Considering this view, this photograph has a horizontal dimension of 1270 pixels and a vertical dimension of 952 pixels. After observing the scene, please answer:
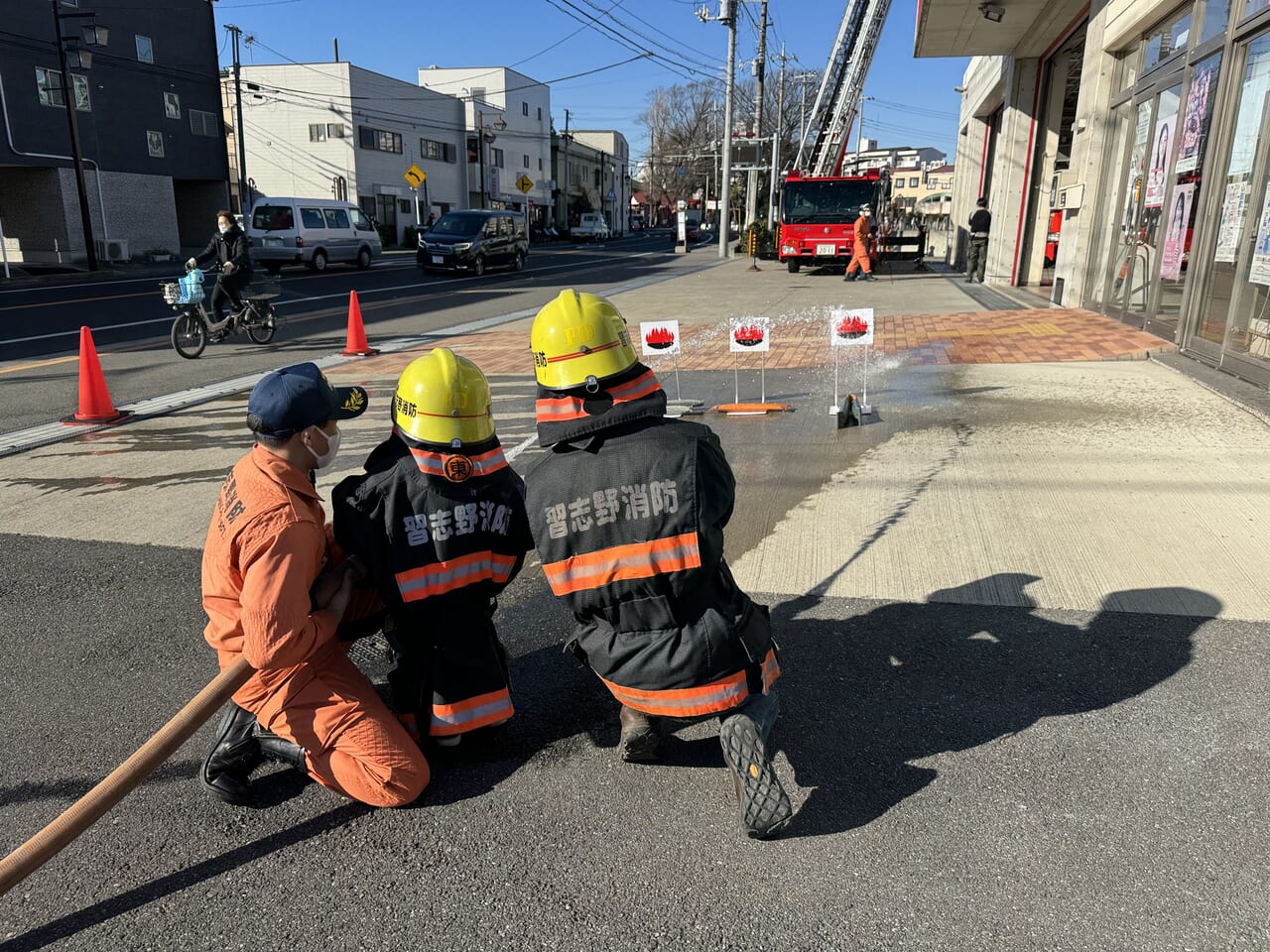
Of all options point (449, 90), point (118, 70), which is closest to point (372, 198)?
point (118, 70)

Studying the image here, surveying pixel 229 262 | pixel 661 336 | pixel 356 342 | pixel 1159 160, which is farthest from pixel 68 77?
pixel 1159 160

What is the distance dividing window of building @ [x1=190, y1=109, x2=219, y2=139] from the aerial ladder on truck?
24249mm

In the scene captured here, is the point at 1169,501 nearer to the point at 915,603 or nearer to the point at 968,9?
the point at 915,603

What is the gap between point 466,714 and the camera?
272 centimetres

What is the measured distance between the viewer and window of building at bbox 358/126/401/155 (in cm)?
4809

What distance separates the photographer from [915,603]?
371 centimetres

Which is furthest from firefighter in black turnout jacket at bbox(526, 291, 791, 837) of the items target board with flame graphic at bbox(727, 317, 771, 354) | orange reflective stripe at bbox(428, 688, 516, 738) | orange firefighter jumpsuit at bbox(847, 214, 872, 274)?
orange firefighter jumpsuit at bbox(847, 214, 872, 274)

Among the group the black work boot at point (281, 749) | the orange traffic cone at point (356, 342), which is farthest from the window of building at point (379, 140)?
the black work boot at point (281, 749)

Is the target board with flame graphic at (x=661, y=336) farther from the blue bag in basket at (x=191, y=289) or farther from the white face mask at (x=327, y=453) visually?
the blue bag in basket at (x=191, y=289)

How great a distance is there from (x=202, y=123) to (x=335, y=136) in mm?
12225

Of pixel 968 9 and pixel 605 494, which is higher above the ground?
pixel 968 9

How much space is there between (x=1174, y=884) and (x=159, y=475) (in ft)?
19.6

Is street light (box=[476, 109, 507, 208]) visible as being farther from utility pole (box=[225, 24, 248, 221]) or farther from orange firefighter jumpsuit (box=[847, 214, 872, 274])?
orange firefighter jumpsuit (box=[847, 214, 872, 274])

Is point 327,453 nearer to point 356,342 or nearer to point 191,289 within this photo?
point 356,342
